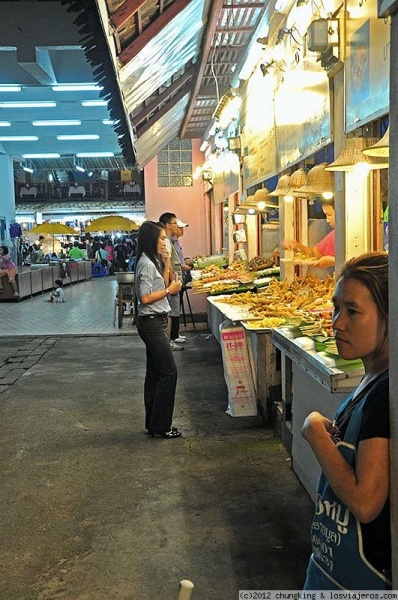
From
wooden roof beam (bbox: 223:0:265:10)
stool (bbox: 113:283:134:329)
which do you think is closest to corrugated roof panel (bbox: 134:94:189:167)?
stool (bbox: 113:283:134:329)

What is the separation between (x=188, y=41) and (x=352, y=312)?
7674 millimetres

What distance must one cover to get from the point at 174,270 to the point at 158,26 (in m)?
3.95

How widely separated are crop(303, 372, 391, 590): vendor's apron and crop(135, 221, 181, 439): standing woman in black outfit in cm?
410

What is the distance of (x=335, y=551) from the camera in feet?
5.27

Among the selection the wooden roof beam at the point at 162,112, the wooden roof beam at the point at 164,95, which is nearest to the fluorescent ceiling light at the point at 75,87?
the wooden roof beam at the point at 162,112

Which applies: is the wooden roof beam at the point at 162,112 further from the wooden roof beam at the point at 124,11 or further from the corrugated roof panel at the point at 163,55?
the wooden roof beam at the point at 124,11

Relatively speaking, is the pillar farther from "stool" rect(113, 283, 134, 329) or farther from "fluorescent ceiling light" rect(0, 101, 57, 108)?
"stool" rect(113, 283, 134, 329)

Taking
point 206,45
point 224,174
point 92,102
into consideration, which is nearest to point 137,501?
point 206,45

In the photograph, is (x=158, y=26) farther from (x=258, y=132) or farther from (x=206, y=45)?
(x=258, y=132)

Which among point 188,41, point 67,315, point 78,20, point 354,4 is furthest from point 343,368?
point 67,315

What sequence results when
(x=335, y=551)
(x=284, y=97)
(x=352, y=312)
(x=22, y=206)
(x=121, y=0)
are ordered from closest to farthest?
(x=335, y=551) → (x=352, y=312) → (x=121, y=0) → (x=284, y=97) → (x=22, y=206)

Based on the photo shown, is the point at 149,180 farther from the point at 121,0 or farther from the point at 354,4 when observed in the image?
the point at 354,4

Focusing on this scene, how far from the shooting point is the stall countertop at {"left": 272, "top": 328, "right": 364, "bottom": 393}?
328 centimetres

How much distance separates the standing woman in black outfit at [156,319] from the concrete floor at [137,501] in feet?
0.90
